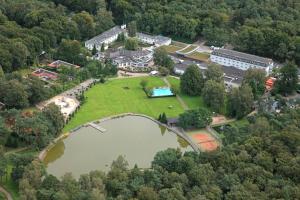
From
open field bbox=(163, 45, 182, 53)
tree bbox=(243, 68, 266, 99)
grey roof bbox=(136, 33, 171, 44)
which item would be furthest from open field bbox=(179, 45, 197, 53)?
tree bbox=(243, 68, 266, 99)

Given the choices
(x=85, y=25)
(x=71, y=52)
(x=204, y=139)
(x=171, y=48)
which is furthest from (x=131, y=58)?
(x=204, y=139)

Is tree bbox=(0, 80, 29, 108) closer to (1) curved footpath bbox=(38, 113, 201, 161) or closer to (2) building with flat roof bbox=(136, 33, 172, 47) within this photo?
(1) curved footpath bbox=(38, 113, 201, 161)

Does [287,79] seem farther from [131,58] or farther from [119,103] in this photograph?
[131,58]

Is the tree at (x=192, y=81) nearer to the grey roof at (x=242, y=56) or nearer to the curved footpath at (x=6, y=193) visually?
the grey roof at (x=242, y=56)

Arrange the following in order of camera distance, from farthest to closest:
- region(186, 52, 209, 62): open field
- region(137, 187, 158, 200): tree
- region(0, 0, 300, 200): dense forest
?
region(186, 52, 209, 62): open field → region(0, 0, 300, 200): dense forest → region(137, 187, 158, 200): tree

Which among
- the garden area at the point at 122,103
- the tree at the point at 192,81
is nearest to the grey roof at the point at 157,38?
the garden area at the point at 122,103

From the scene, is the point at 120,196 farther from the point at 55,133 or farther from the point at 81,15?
the point at 81,15

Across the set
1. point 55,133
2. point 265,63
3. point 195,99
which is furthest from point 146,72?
point 55,133
